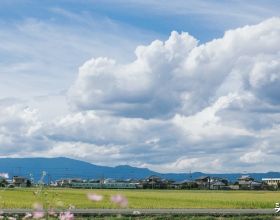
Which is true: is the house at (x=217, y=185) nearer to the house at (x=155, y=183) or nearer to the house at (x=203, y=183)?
the house at (x=203, y=183)

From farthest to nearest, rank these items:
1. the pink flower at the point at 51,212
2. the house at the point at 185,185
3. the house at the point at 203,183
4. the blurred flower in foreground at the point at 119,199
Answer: the house at the point at 203,183, the house at the point at 185,185, the pink flower at the point at 51,212, the blurred flower in foreground at the point at 119,199

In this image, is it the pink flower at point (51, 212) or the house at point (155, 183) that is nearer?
the pink flower at point (51, 212)

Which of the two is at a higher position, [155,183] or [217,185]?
[155,183]

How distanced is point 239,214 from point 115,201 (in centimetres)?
3085

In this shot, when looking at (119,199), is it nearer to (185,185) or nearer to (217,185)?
(185,185)

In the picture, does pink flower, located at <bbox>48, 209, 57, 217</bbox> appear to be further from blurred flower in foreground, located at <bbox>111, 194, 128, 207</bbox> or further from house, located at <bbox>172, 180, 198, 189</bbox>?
house, located at <bbox>172, 180, 198, 189</bbox>

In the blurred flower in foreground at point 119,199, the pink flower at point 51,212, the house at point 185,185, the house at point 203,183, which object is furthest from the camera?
the house at point 203,183

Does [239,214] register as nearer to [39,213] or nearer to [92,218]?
[92,218]

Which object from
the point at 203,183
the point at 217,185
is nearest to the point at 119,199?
the point at 217,185

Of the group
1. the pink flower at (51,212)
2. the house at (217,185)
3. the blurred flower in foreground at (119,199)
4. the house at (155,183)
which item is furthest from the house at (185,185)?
the blurred flower in foreground at (119,199)

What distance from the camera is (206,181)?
491ft

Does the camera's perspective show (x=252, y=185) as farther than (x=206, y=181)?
No

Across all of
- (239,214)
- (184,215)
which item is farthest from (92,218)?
(239,214)

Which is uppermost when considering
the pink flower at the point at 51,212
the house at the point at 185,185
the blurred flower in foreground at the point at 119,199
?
the house at the point at 185,185
